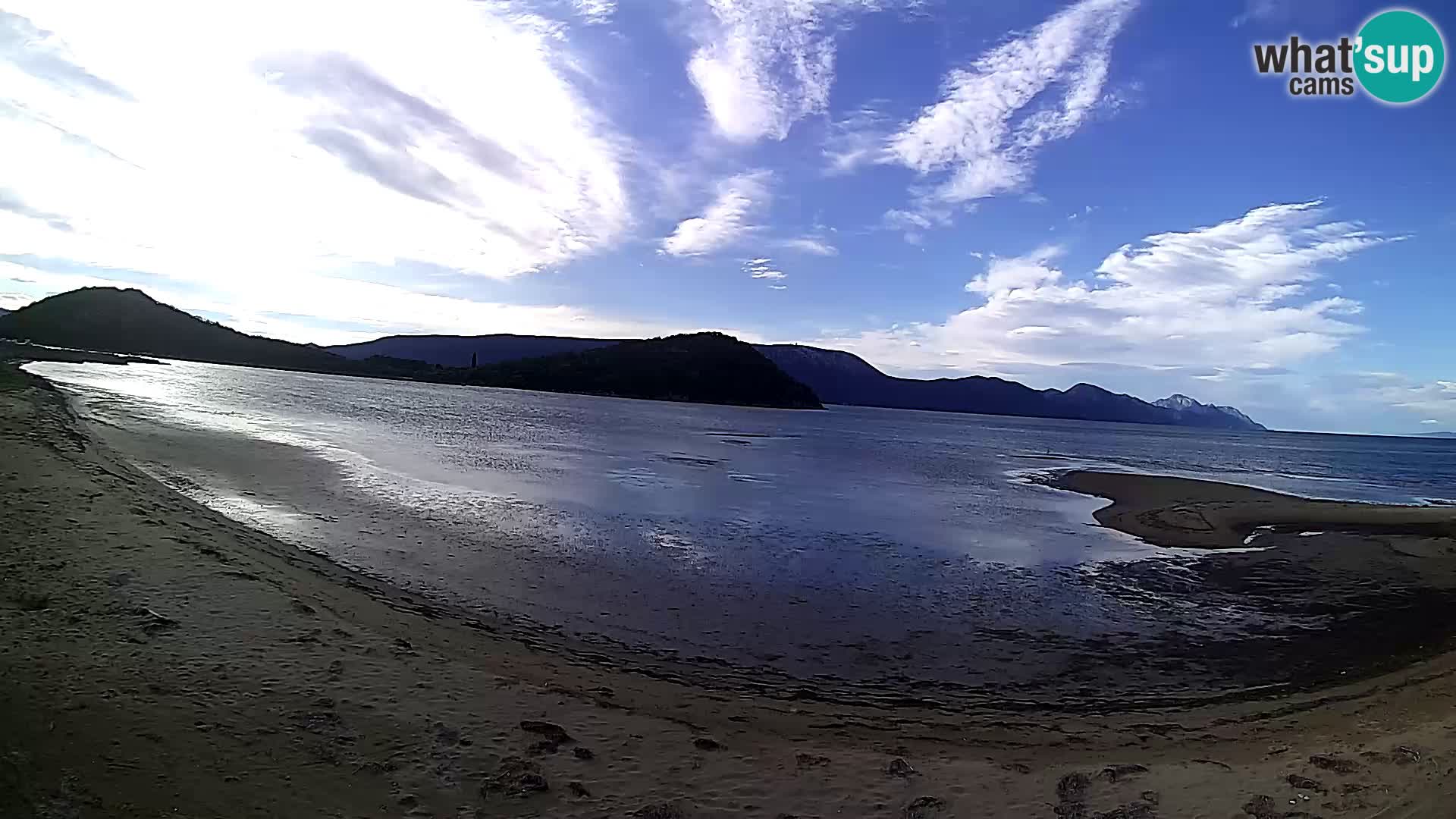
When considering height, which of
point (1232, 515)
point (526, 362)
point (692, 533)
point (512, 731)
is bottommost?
point (692, 533)

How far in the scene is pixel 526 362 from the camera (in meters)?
190

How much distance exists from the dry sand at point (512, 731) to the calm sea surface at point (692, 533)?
2.13m

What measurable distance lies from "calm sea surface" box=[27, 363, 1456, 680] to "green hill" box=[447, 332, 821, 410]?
129 metres

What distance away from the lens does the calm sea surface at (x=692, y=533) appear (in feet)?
41.4

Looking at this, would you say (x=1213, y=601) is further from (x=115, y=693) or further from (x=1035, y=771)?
(x=115, y=693)

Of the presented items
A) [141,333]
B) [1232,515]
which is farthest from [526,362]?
[1232,515]

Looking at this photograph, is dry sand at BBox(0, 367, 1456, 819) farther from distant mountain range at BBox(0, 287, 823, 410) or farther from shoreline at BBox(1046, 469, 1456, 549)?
distant mountain range at BBox(0, 287, 823, 410)

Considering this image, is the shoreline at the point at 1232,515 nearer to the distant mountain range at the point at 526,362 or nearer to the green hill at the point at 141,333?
the distant mountain range at the point at 526,362

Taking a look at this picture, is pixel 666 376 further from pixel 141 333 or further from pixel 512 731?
pixel 512 731

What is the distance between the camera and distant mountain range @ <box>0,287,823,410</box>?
6678 inches

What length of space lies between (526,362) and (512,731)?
189m

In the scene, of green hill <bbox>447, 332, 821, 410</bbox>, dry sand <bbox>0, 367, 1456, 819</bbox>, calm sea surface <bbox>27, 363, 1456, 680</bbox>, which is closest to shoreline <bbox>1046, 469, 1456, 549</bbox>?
calm sea surface <bbox>27, 363, 1456, 680</bbox>

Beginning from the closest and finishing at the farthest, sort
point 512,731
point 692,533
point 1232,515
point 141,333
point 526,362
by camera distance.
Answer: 1. point 512,731
2. point 692,533
3. point 1232,515
4. point 141,333
5. point 526,362

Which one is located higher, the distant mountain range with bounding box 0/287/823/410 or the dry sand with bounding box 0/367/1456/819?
the distant mountain range with bounding box 0/287/823/410
